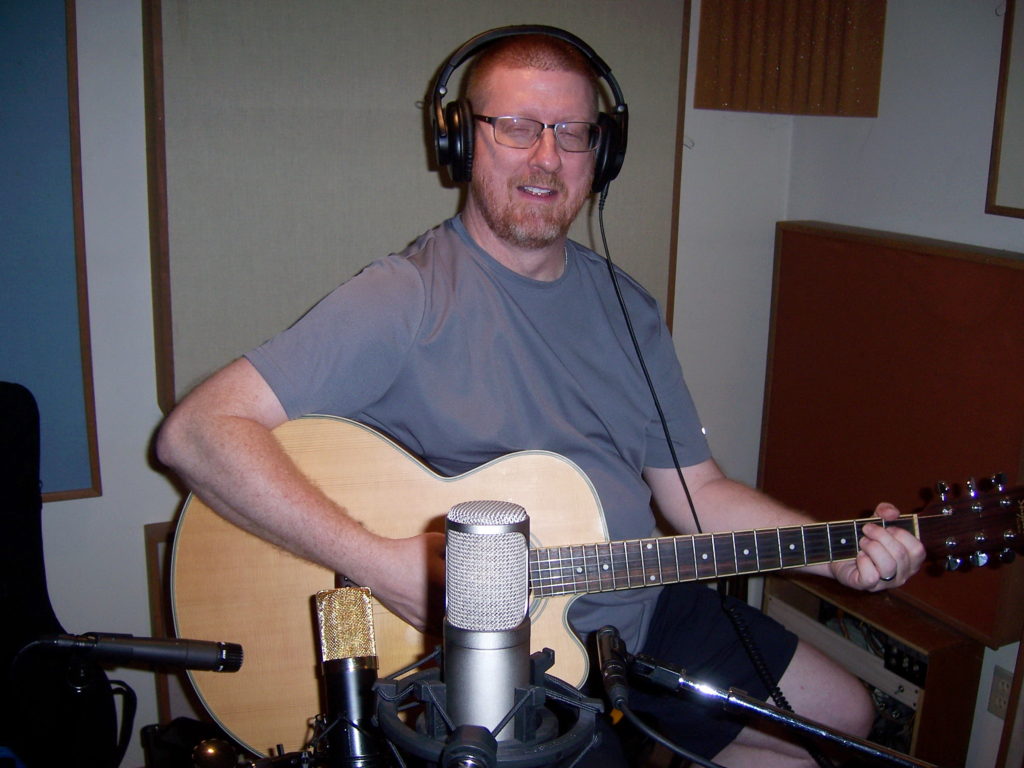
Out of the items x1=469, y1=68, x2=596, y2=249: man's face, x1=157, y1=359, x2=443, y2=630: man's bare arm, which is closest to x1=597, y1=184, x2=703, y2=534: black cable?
x1=469, y1=68, x2=596, y2=249: man's face

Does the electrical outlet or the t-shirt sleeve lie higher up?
the t-shirt sleeve

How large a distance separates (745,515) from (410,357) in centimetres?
77

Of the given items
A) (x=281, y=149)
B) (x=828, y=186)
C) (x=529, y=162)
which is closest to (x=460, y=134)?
(x=529, y=162)

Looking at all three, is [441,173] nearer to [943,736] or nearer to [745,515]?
[745,515]

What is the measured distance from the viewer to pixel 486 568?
71 cm

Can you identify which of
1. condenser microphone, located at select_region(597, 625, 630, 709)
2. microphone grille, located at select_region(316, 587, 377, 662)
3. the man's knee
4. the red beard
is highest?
the red beard

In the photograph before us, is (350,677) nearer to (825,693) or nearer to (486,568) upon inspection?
(486,568)

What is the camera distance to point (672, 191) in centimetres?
246

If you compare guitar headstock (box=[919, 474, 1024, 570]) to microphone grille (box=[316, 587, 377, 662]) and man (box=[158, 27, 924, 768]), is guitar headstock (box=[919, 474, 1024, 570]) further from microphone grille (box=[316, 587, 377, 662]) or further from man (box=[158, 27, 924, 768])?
microphone grille (box=[316, 587, 377, 662])

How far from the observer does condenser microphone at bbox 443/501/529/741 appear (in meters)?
0.71

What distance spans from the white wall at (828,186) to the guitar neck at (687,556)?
39.8 inches

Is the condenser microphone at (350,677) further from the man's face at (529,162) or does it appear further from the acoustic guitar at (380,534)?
the man's face at (529,162)

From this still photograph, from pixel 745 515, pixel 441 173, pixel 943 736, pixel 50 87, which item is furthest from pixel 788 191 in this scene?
pixel 50 87

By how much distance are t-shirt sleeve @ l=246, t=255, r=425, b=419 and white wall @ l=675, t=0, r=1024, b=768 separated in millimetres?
1371
